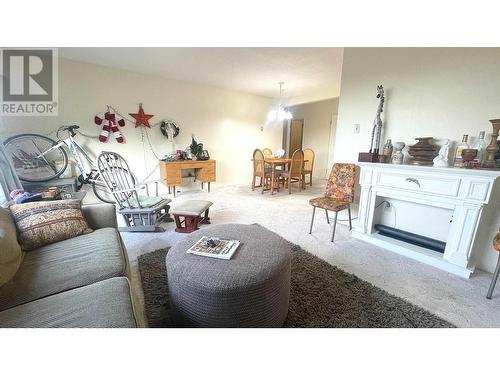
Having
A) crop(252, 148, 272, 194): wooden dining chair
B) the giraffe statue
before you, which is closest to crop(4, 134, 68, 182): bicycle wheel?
crop(252, 148, 272, 194): wooden dining chair

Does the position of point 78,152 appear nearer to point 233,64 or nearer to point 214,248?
point 233,64

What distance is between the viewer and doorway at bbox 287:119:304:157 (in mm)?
7052

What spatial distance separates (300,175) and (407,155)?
8.21 feet

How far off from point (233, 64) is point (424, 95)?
8.42 feet

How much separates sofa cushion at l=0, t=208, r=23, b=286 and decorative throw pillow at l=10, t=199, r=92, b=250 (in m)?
0.08

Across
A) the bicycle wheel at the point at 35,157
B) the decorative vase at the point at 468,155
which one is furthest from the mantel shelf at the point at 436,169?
the bicycle wheel at the point at 35,157

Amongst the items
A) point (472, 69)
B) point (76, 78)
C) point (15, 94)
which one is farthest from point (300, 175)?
point (15, 94)

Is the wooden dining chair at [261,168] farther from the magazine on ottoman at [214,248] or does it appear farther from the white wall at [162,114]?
the magazine on ottoman at [214,248]

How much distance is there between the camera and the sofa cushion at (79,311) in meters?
0.77

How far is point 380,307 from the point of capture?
1325 mm

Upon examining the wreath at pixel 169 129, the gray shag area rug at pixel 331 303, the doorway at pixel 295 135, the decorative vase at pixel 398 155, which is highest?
the doorway at pixel 295 135

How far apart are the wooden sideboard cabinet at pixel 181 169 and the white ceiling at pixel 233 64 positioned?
1662 mm

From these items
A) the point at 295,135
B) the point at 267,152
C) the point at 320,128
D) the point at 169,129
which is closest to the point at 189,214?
the point at 169,129
